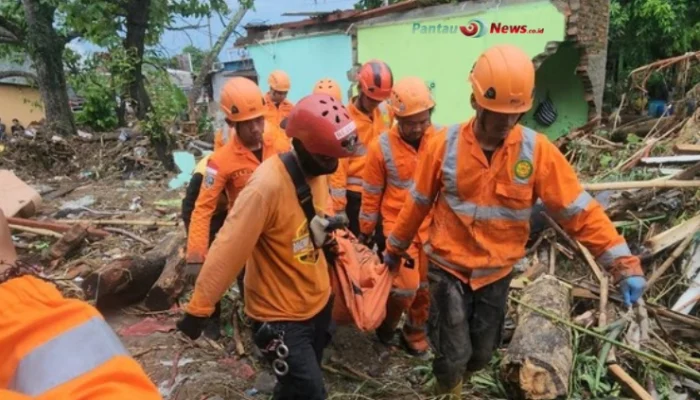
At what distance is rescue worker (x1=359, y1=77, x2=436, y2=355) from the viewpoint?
411cm

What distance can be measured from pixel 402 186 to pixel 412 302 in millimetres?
882

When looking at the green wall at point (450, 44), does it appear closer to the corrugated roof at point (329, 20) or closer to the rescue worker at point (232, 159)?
the corrugated roof at point (329, 20)

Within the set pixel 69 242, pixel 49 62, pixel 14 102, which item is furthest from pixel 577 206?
pixel 14 102

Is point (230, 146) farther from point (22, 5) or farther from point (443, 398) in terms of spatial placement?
point (22, 5)

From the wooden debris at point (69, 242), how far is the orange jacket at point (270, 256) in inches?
167

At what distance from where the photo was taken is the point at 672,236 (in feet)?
15.5

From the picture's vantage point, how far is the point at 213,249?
262 cm

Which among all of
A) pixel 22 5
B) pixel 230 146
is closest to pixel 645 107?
pixel 230 146

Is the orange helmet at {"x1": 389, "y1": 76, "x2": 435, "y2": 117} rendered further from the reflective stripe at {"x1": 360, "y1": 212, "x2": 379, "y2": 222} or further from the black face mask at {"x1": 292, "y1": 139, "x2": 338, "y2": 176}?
the black face mask at {"x1": 292, "y1": 139, "x2": 338, "y2": 176}

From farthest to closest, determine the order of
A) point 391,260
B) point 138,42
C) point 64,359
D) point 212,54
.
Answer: point 212,54 → point 138,42 → point 391,260 → point 64,359

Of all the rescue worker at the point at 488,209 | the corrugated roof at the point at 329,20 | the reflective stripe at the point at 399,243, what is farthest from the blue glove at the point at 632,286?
the corrugated roof at the point at 329,20

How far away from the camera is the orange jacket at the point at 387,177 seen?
4215mm

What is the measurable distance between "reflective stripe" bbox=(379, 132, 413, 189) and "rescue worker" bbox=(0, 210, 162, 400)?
3.42 meters

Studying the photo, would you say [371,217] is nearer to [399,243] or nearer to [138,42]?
[399,243]
